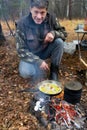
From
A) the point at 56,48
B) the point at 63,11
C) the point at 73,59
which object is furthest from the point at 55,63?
the point at 63,11

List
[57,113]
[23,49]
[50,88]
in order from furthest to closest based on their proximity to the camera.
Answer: [23,49]
[50,88]
[57,113]

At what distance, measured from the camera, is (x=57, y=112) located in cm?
320

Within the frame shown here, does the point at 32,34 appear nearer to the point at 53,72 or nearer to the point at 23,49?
the point at 23,49

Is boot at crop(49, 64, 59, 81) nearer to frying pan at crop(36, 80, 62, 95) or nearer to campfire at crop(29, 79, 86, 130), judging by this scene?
frying pan at crop(36, 80, 62, 95)

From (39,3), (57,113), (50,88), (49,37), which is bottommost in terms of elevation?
(57,113)

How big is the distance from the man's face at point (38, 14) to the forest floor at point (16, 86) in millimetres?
1138

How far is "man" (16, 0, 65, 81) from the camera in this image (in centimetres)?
398

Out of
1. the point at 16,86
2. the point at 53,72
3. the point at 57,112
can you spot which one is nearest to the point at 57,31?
the point at 53,72

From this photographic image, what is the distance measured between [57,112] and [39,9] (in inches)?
62.9

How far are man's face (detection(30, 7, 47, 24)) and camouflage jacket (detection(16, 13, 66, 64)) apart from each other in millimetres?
171

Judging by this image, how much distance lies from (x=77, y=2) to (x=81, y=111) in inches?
447

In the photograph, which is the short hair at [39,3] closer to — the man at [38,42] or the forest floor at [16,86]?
the man at [38,42]

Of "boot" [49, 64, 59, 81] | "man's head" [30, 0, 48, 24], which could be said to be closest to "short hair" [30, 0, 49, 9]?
"man's head" [30, 0, 48, 24]

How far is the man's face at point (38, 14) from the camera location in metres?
3.80
